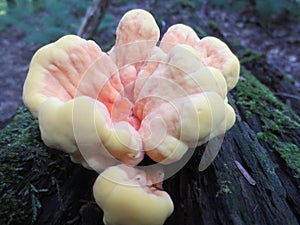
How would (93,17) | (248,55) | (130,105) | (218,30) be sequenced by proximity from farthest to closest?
1. (93,17)
2. (218,30)
3. (248,55)
4. (130,105)

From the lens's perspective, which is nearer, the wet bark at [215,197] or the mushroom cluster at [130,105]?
the mushroom cluster at [130,105]

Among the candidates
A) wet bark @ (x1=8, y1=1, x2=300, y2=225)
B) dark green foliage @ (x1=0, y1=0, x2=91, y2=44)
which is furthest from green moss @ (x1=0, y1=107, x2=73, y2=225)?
dark green foliage @ (x1=0, y1=0, x2=91, y2=44)

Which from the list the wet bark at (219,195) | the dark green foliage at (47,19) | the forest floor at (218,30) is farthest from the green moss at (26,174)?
the dark green foliage at (47,19)

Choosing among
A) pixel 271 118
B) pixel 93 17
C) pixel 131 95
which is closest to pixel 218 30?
pixel 93 17

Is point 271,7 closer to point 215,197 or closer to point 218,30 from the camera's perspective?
point 218,30

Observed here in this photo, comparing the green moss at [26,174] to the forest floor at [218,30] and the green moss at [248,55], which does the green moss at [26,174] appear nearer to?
the forest floor at [218,30]

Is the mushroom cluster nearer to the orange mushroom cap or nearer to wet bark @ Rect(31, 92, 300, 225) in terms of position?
the orange mushroom cap
